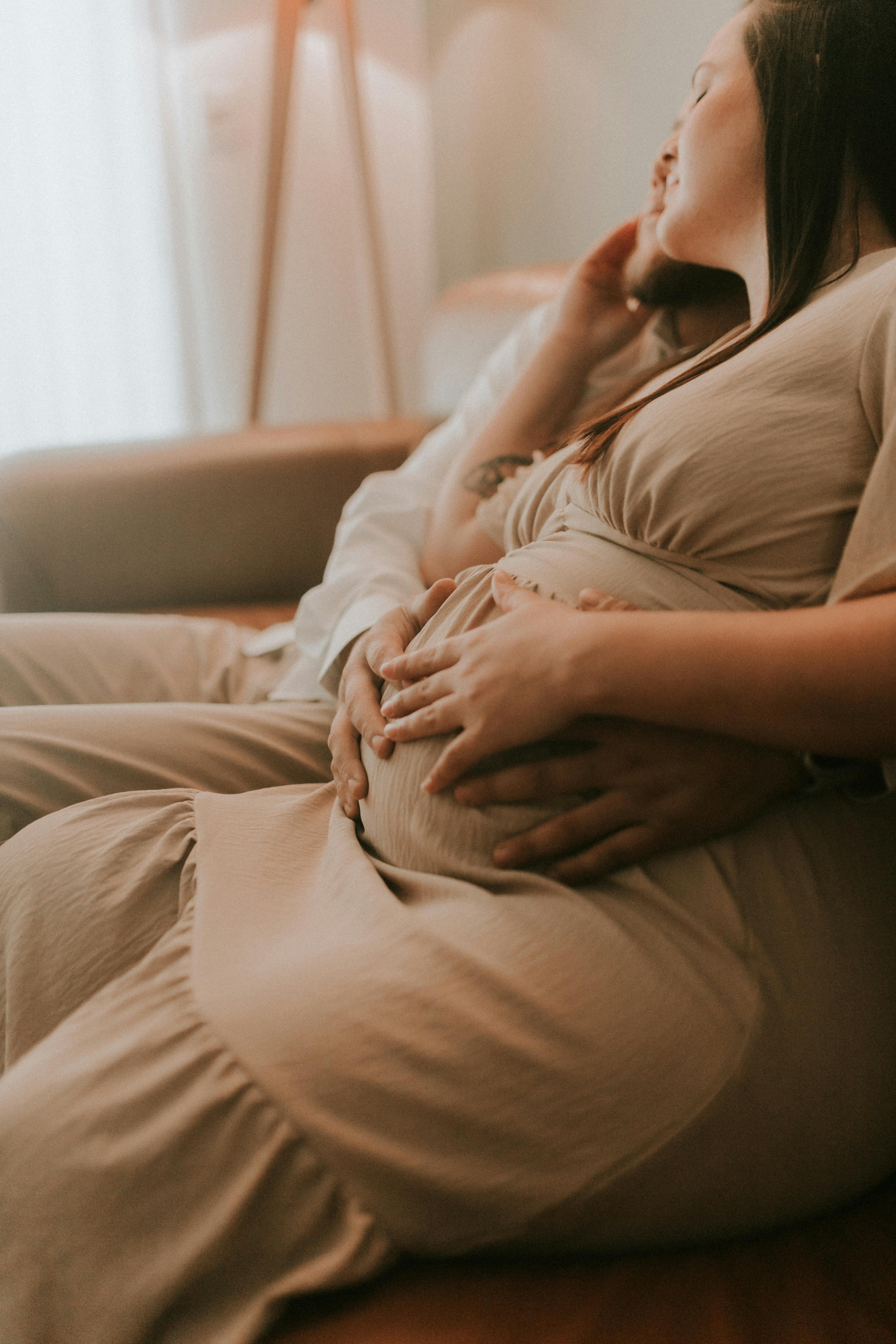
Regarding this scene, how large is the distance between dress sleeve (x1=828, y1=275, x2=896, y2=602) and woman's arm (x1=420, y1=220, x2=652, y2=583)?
47 centimetres

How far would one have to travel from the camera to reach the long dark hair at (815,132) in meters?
0.67

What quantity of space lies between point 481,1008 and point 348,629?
0.46 meters

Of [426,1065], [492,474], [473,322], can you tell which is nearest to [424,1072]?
[426,1065]

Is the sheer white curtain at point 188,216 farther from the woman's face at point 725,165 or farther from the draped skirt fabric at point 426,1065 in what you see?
the draped skirt fabric at point 426,1065

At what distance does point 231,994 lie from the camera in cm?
51

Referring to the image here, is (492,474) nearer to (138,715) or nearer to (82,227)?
(138,715)

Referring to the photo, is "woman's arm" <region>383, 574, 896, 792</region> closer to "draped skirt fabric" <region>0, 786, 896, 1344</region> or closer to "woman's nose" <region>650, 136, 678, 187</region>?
"draped skirt fabric" <region>0, 786, 896, 1344</region>

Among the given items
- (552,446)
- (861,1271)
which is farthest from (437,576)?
(861,1271)

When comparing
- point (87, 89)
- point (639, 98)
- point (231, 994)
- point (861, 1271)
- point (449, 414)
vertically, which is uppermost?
point (87, 89)

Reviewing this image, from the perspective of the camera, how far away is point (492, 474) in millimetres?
1014

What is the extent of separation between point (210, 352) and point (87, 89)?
69 cm

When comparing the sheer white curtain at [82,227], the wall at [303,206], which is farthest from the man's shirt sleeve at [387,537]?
the sheer white curtain at [82,227]

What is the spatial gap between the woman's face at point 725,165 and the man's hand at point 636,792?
0.41 m

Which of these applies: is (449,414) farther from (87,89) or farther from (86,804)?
(87,89)
